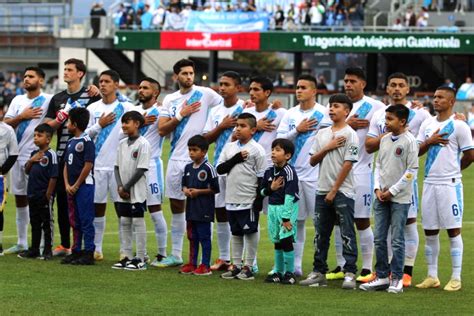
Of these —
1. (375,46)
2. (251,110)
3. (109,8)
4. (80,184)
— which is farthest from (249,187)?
(109,8)

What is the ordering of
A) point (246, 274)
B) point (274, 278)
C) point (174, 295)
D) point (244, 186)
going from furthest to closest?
1. point (244, 186)
2. point (246, 274)
3. point (274, 278)
4. point (174, 295)

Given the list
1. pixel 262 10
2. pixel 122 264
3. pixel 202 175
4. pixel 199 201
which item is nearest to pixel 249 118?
pixel 202 175

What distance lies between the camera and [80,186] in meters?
13.9

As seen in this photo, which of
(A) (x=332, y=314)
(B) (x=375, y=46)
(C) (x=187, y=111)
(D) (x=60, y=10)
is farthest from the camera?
(D) (x=60, y=10)

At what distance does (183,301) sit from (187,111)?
11.0 feet

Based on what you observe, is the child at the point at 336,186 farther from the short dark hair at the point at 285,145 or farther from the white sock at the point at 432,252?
the white sock at the point at 432,252

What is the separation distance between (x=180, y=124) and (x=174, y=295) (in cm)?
308

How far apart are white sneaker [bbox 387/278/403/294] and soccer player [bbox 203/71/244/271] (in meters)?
2.34

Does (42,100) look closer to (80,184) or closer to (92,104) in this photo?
(92,104)

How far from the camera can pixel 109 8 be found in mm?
57375

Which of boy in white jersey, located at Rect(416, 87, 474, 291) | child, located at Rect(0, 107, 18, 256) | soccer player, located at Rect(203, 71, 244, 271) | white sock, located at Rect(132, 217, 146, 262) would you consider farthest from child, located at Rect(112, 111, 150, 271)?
boy in white jersey, located at Rect(416, 87, 474, 291)

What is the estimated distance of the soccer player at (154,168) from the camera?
47.3ft

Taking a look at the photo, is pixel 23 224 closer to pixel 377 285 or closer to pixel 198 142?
pixel 198 142

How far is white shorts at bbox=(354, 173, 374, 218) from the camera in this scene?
13055 mm
